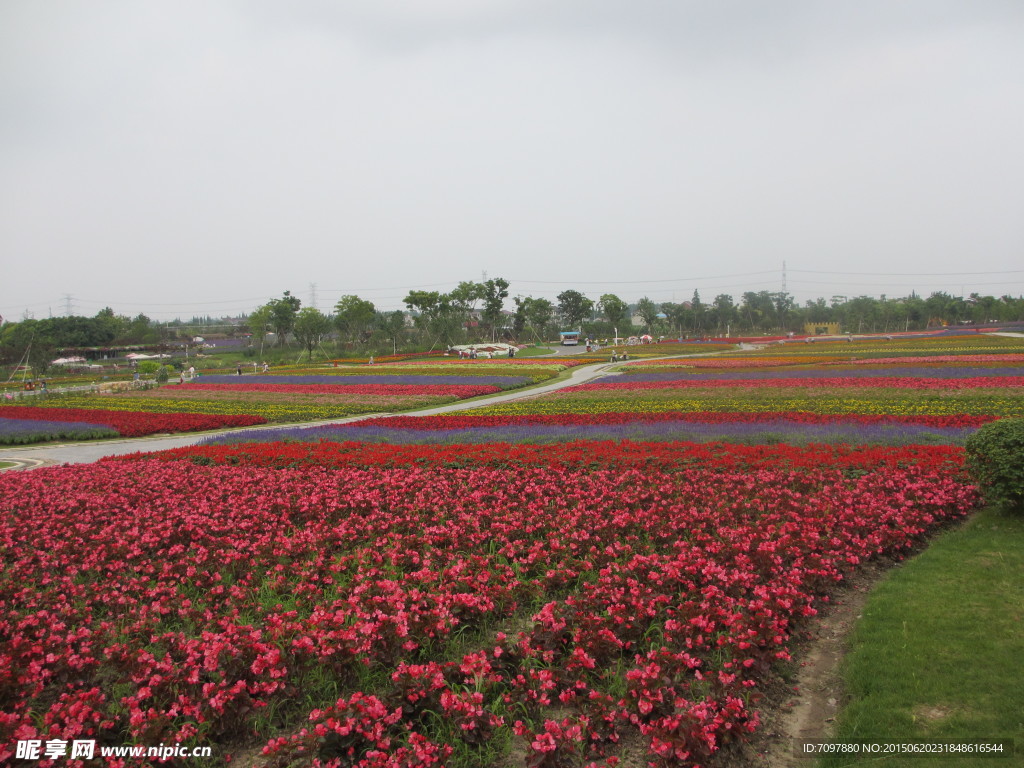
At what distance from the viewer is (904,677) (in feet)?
14.4

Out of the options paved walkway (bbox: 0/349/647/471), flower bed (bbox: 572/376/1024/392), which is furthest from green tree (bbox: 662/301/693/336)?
paved walkway (bbox: 0/349/647/471)

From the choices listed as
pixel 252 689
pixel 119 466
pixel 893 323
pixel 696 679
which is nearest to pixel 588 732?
pixel 696 679

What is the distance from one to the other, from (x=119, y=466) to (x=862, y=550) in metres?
13.4

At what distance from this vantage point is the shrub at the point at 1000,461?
7.26 metres

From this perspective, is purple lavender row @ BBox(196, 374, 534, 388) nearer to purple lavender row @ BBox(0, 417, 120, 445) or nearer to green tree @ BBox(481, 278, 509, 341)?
purple lavender row @ BBox(0, 417, 120, 445)

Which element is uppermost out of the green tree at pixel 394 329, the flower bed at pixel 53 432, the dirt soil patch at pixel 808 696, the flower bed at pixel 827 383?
the green tree at pixel 394 329

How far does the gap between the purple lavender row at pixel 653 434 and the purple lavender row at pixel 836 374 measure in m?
12.8

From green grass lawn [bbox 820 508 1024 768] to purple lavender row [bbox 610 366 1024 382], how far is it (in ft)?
71.3

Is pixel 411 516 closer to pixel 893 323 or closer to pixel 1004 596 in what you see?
pixel 1004 596

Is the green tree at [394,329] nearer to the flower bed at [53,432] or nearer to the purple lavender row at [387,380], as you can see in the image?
the purple lavender row at [387,380]

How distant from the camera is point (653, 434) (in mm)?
14133

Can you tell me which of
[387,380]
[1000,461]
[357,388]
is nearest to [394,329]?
[387,380]

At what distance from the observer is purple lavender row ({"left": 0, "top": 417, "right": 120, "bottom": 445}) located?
65.5 feet

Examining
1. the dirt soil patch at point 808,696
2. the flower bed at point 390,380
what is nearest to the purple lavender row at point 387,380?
the flower bed at point 390,380
